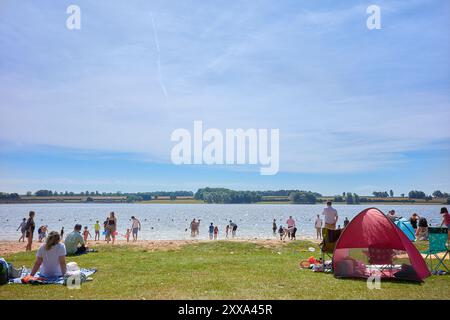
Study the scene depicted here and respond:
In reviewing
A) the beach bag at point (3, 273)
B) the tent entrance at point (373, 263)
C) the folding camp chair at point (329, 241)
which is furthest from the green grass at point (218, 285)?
the folding camp chair at point (329, 241)

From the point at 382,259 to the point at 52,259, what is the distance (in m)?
9.80

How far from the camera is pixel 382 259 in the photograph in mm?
12047

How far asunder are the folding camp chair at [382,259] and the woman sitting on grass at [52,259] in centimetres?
916

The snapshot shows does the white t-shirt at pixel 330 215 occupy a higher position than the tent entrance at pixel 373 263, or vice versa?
the white t-shirt at pixel 330 215

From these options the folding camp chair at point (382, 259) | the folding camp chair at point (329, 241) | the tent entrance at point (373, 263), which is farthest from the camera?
the folding camp chair at point (329, 241)

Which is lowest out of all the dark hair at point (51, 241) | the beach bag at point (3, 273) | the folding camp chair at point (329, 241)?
the beach bag at point (3, 273)

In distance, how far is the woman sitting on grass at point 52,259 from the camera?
421 inches

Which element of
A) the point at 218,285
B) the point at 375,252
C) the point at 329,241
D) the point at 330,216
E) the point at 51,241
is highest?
the point at 330,216

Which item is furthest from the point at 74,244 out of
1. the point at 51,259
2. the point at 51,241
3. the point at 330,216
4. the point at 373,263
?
the point at 373,263

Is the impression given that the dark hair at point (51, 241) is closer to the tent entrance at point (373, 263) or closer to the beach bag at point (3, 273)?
the beach bag at point (3, 273)

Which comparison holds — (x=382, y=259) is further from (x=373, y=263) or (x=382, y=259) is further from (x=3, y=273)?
(x=3, y=273)
